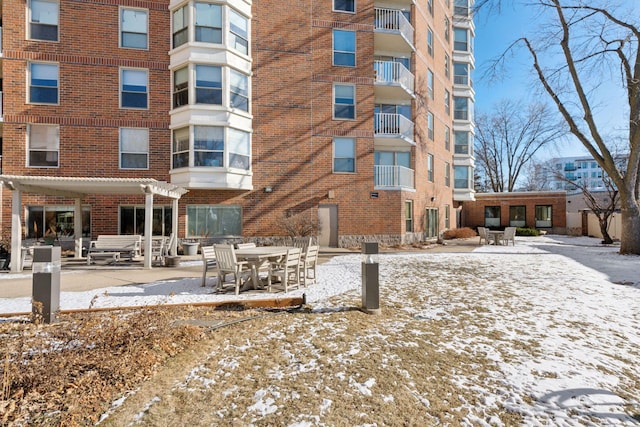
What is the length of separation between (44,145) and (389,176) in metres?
16.0

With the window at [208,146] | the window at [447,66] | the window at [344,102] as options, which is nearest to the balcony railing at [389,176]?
the window at [344,102]

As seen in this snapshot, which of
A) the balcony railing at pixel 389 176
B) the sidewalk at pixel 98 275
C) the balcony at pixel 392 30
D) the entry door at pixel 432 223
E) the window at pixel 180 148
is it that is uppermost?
the balcony at pixel 392 30

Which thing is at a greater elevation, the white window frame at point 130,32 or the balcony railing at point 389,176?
the white window frame at point 130,32

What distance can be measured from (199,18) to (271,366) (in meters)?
15.9

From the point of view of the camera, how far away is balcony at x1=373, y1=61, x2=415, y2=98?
58.2 feet

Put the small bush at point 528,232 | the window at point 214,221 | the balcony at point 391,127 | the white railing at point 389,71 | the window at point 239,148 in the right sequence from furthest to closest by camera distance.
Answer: the small bush at point 528,232 < the white railing at point 389,71 < the balcony at point 391,127 < the window at point 214,221 < the window at point 239,148

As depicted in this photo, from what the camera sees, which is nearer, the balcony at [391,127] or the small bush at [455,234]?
the balcony at [391,127]

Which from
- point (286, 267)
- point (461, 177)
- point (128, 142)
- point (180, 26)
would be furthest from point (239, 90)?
point (461, 177)

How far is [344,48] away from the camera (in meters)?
17.4

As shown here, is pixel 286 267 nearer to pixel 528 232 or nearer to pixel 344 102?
pixel 344 102

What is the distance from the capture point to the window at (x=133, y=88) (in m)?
15.4

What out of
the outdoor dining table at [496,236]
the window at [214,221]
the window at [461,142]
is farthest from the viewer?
the window at [461,142]

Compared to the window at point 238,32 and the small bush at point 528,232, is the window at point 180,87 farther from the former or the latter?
the small bush at point 528,232

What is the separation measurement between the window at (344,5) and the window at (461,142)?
46.7 feet
